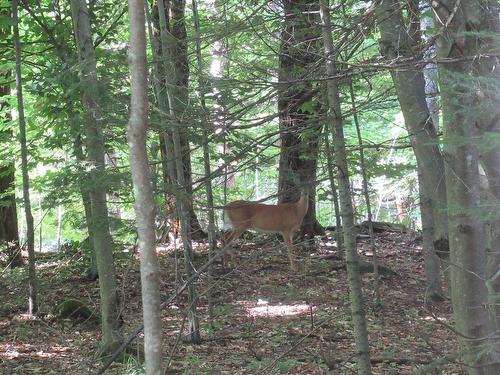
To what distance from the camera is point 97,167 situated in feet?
19.3

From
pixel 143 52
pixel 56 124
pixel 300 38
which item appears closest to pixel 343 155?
pixel 300 38

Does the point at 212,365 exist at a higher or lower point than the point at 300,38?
lower

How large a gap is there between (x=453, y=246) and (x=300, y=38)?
10.6ft

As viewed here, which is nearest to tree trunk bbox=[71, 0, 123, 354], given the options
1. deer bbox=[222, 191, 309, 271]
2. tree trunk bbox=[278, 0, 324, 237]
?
tree trunk bbox=[278, 0, 324, 237]

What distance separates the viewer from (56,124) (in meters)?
9.03

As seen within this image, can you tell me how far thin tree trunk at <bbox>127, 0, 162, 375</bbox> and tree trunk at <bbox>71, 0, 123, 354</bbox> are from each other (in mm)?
3008

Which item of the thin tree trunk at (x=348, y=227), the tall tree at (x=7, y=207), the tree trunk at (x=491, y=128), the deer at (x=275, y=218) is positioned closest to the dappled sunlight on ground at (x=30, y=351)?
the thin tree trunk at (x=348, y=227)

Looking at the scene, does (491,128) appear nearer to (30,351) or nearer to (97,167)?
(97,167)

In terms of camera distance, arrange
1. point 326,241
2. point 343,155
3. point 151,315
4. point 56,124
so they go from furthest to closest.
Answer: point 326,241 < point 56,124 < point 343,155 < point 151,315

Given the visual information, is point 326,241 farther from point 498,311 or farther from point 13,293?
point 498,311

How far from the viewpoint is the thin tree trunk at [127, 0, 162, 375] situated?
2.60 metres

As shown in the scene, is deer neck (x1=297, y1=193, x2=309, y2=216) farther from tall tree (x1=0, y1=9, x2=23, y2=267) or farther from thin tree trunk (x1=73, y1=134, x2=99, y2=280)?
tall tree (x1=0, y1=9, x2=23, y2=267)

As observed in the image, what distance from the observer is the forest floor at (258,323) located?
6.26 meters

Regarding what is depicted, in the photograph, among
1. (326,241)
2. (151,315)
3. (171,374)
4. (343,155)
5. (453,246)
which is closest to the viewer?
(151,315)
